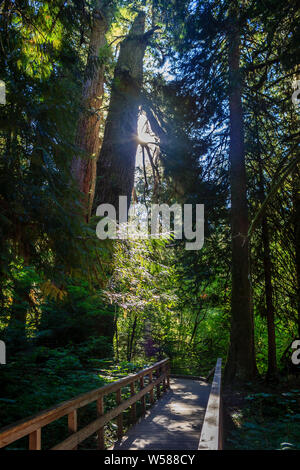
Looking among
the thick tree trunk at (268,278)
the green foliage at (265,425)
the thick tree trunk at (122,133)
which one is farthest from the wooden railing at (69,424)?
the thick tree trunk at (268,278)

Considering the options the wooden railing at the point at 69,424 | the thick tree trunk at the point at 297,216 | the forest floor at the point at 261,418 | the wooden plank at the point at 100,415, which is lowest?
the forest floor at the point at 261,418

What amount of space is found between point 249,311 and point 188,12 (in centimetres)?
785

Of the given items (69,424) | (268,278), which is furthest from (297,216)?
(69,424)

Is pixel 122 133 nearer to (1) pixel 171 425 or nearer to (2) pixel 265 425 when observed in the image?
(1) pixel 171 425

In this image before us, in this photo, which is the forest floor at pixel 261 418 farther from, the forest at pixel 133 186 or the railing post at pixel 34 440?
the railing post at pixel 34 440

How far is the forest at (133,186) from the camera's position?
4066 millimetres

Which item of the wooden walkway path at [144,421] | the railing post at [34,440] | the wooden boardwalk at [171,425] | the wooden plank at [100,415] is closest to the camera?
the wooden walkway path at [144,421]

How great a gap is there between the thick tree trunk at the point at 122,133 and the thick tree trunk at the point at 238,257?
8.90 ft

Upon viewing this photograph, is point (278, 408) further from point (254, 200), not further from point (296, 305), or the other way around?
point (254, 200)

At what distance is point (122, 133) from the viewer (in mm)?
9164

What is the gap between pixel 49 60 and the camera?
4.45 meters

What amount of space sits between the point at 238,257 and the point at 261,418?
4216mm

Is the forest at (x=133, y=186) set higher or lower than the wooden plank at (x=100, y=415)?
higher

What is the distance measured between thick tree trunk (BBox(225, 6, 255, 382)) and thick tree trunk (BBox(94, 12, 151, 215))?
2.71 metres
